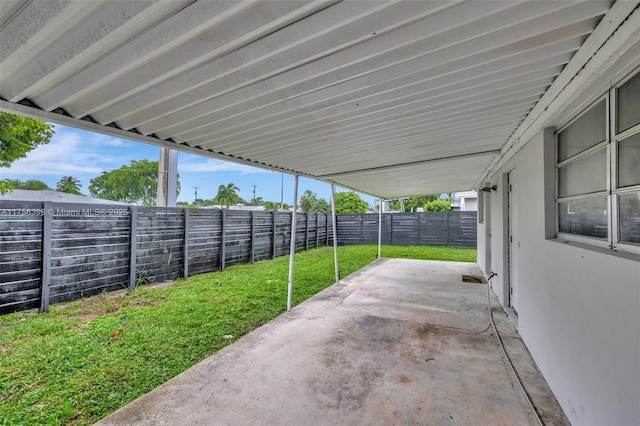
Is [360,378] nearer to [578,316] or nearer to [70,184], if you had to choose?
[578,316]

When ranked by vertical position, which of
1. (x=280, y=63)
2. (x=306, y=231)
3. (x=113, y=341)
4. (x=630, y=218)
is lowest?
(x=113, y=341)

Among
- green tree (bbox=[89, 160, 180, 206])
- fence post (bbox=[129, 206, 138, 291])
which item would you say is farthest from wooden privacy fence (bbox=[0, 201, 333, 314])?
green tree (bbox=[89, 160, 180, 206])

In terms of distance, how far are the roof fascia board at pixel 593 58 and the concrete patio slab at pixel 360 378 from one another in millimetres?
2190

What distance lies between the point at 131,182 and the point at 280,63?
123 ft

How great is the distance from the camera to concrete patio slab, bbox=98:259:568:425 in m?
1.94

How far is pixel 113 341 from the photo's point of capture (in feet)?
10.2

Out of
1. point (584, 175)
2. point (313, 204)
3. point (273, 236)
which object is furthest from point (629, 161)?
point (313, 204)

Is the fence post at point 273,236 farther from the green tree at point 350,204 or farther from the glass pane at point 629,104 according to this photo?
the green tree at point 350,204

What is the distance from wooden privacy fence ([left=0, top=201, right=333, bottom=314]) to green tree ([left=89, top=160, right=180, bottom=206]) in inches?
1164

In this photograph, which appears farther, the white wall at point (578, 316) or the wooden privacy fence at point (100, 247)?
the wooden privacy fence at point (100, 247)

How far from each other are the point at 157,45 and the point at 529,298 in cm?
368

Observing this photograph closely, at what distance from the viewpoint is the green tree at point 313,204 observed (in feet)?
113

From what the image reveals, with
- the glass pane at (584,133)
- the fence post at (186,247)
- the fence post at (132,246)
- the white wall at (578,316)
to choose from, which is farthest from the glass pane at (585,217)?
the fence post at (186,247)

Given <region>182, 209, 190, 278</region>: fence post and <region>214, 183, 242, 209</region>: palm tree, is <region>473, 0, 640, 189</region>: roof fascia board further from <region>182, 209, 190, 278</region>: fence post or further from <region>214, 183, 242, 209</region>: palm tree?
<region>214, 183, 242, 209</region>: palm tree
